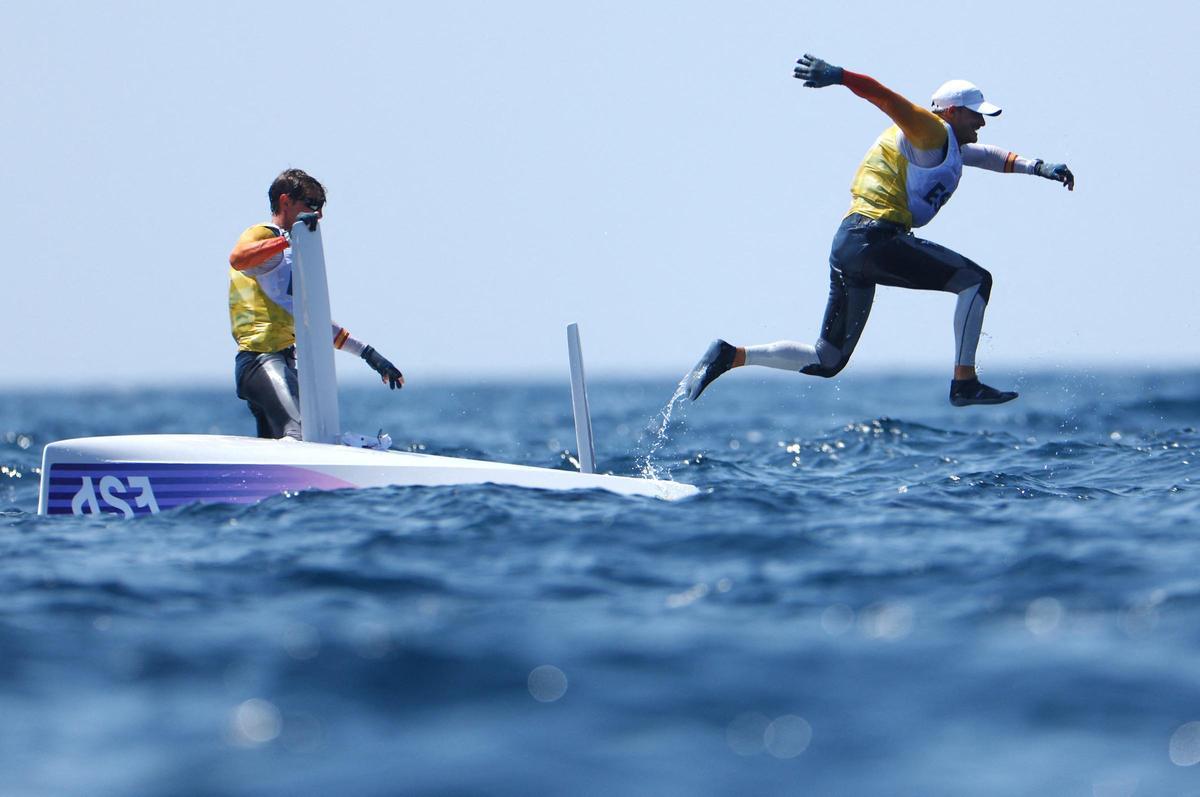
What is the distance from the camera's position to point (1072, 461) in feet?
32.4

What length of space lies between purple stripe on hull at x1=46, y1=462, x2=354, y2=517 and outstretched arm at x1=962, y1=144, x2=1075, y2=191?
401 centimetres

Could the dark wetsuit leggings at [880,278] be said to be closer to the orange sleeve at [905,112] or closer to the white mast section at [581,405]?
the orange sleeve at [905,112]

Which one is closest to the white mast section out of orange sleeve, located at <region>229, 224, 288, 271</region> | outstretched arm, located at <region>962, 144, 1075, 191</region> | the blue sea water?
the blue sea water

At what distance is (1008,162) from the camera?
7.96m

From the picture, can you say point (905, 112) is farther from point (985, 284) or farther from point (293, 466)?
point (293, 466)

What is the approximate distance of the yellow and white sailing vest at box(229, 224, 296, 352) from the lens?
24.9ft

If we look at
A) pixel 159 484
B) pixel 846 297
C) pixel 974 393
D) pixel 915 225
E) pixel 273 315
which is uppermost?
pixel 915 225

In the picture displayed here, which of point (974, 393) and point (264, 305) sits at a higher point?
point (264, 305)

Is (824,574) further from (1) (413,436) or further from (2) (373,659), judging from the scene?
(1) (413,436)

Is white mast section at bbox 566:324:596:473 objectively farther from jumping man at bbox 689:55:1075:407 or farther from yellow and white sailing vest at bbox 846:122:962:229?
yellow and white sailing vest at bbox 846:122:962:229

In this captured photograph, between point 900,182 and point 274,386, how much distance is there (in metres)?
3.69

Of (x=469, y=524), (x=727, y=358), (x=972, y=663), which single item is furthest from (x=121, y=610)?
(x=727, y=358)

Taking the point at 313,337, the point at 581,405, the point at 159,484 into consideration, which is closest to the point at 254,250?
the point at 313,337

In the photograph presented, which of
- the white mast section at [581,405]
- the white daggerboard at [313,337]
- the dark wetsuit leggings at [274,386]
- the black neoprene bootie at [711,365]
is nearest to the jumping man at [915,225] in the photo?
the black neoprene bootie at [711,365]
